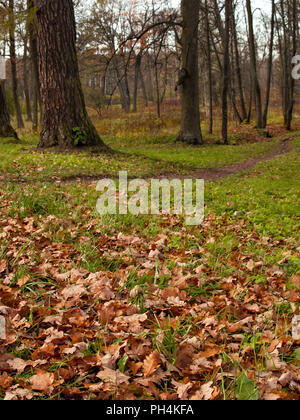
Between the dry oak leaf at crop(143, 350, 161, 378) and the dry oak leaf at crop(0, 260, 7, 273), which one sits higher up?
the dry oak leaf at crop(0, 260, 7, 273)

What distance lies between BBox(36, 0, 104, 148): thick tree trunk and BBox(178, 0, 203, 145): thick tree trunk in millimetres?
5708

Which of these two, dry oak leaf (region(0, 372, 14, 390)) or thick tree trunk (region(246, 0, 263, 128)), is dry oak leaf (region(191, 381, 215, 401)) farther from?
thick tree trunk (region(246, 0, 263, 128))

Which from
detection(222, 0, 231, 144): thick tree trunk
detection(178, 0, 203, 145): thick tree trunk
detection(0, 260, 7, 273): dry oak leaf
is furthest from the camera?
detection(222, 0, 231, 144): thick tree trunk

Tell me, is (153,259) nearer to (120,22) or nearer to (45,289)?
(45,289)

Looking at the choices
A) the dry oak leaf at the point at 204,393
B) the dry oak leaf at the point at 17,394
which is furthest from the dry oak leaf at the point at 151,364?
the dry oak leaf at the point at 17,394

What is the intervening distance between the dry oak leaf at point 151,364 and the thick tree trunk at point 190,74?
13.4 meters

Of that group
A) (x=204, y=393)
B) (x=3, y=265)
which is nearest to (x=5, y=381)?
(x=204, y=393)

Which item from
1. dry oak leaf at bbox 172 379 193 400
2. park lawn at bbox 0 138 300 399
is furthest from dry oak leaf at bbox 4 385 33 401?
dry oak leaf at bbox 172 379 193 400

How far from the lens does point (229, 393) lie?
1933 mm

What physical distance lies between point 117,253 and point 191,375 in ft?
6.37

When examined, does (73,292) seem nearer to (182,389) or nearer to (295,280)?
(182,389)

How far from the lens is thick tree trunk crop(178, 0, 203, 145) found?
44.3ft

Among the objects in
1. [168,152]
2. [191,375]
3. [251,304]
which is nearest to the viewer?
[191,375]
